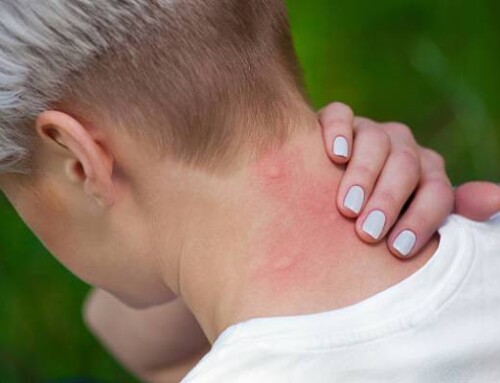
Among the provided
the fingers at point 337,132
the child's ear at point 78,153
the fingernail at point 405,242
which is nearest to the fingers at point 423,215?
the fingernail at point 405,242

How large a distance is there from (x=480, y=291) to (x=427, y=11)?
1.83 metres

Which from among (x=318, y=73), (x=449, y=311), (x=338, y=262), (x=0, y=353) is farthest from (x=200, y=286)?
(x=318, y=73)

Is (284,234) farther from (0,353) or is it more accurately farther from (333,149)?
(0,353)

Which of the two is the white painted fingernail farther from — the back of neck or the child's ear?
the child's ear

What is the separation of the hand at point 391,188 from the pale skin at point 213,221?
0.01 meters

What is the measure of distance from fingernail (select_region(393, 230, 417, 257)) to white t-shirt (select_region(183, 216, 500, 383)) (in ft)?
0.11

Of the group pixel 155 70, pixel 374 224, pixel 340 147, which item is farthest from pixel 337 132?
pixel 155 70

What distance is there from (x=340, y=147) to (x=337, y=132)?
→ 3 cm

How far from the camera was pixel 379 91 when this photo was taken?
122 inches

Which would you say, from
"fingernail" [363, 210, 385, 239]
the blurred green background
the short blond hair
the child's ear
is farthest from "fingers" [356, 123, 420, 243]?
the blurred green background

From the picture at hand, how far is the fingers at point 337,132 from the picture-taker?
153 cm

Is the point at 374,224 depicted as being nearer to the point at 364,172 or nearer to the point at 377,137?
the point at 364,172

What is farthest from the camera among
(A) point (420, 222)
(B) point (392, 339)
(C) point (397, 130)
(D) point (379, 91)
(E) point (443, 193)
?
(D) point (379, 91)

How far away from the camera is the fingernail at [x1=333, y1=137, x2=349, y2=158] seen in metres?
1.53
